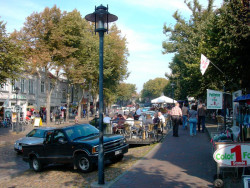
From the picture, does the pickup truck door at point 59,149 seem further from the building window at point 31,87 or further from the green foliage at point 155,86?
the green foliage at point 155,86

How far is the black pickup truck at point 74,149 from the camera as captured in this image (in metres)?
8.82

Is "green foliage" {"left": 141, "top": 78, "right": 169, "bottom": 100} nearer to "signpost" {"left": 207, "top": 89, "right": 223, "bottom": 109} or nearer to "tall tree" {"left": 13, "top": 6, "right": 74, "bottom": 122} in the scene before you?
"tall tree" {"left": 13, "top": 6, "right": 74, "bottom": 122}

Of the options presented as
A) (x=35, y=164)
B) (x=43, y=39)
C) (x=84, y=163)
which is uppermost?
(x=43, y=39)

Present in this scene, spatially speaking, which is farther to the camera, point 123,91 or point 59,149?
point 123,91

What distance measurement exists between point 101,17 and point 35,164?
6.28 m

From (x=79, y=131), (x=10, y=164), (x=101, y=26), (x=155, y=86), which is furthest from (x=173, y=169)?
(x=155, y=86)

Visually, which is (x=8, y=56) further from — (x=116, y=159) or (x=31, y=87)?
(x=31, y=87)

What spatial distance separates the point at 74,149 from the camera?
907cm

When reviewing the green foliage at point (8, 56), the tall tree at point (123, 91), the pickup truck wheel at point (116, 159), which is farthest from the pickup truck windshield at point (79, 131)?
the tall tree at point (123, 91)

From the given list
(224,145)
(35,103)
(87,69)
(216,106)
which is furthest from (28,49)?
(224,145)

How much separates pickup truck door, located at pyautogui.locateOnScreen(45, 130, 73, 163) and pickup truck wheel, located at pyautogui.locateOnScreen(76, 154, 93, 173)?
372 mm

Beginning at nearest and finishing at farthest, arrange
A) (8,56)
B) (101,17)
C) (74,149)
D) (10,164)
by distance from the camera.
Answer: (101,17)
(74,149)
(10,164)
(8,56)

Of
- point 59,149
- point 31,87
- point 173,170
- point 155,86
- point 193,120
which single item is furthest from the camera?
point 155,86

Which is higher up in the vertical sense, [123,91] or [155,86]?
[155,86]
